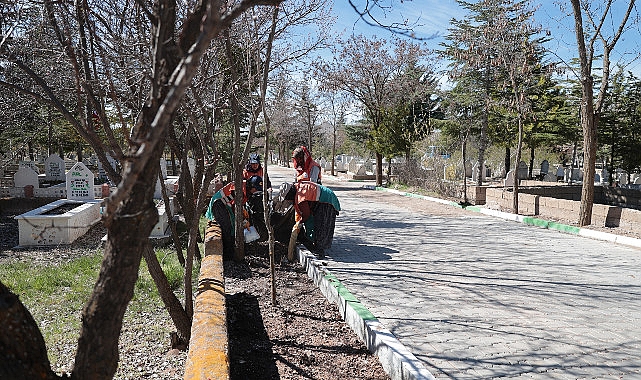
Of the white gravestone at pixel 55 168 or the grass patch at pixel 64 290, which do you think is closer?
the grass patch at pixel 64 290

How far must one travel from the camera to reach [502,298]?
5.89 metres

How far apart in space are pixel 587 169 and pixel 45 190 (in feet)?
52.1

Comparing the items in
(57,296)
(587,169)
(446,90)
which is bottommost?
(57,296)

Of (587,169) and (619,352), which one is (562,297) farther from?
(587,169)

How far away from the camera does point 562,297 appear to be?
5.97m

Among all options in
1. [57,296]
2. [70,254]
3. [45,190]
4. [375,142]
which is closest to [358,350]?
[57,296]

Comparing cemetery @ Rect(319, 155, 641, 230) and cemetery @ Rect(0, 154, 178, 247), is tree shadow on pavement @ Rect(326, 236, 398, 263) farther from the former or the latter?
cemetery @ Rect(319, 155, 641, 230)

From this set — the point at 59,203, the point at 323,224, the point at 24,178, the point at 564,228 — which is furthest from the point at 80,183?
Result: the point at 564,228

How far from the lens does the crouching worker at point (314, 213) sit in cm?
770

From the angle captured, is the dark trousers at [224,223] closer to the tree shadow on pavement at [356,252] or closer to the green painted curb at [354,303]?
the tree shadow on pavement at [356,252]

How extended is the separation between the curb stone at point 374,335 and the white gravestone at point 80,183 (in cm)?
1065

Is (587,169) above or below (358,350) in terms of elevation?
above

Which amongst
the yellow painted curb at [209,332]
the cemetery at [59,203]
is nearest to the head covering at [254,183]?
Answer: the cemetery at [59,203]

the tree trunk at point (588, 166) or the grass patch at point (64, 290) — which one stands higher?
the tree trunk at point (588, 166)
